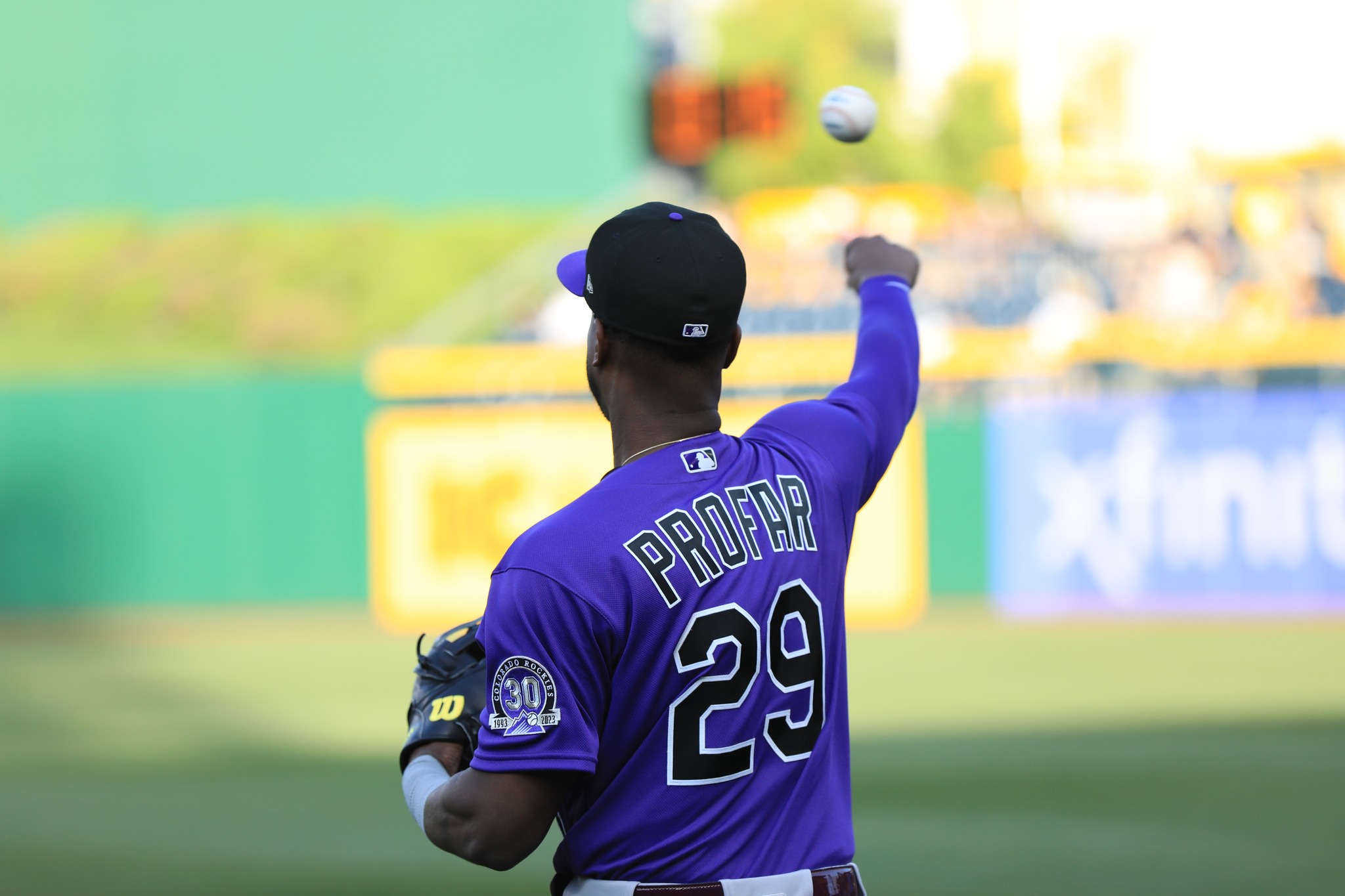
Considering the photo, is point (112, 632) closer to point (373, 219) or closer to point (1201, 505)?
point (1201, 505)

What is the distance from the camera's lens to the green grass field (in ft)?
19.5

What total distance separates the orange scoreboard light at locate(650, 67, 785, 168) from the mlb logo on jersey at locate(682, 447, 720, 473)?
22.9 m

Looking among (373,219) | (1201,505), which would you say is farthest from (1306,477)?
(373,219)

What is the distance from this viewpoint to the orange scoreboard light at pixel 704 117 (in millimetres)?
24797

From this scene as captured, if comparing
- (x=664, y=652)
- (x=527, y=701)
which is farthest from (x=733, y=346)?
(x=527, y=701)

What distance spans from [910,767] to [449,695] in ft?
18.8

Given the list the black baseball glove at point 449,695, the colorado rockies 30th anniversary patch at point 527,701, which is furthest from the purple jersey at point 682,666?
the black baseball glove at point 449,695

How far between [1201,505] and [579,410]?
220 inches

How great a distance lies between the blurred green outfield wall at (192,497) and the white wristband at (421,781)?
13.7 meters

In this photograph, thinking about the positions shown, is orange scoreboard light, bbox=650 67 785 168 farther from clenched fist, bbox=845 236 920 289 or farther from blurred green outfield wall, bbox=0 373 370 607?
clenched fist, bbox=845 236 920 289

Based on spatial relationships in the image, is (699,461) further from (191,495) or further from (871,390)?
(191,495)

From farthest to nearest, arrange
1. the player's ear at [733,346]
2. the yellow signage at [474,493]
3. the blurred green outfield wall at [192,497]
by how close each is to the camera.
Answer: the blurred green outfield wall at [192,497] → the yellow signage at [474,493] → the player's ear at [733,346]

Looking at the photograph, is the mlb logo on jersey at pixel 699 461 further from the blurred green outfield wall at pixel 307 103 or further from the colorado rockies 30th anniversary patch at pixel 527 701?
the blurred green outfield wall at pixel 307 103

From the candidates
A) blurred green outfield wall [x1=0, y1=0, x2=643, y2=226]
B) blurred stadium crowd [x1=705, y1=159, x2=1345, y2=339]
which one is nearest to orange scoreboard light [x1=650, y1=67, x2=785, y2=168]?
blurred stadium crowd [x1=705, y1=159, x2=1345, y2=339]
